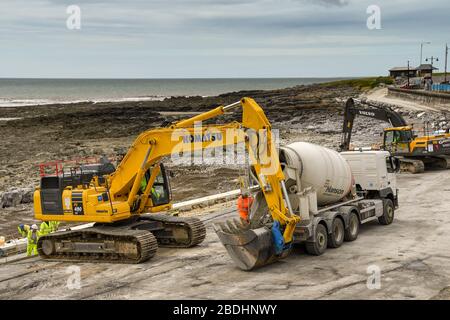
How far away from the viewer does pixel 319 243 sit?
17.2 m

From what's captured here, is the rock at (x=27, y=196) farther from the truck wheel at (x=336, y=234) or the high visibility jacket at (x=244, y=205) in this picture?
the truck wheel at (x=336, y=234)

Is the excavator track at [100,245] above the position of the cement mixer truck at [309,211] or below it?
below

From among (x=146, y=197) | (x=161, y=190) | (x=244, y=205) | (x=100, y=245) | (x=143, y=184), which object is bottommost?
(x=100, y=245)

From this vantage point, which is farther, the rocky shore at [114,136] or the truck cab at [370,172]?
the rocky shore at [114,136]

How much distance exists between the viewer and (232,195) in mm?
27250

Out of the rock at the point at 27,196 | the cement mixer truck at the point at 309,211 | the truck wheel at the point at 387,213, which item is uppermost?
the cement mixer truck at the point at 309,211

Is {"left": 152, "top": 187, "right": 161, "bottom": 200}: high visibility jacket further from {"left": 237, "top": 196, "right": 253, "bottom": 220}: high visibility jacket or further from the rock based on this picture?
the rock

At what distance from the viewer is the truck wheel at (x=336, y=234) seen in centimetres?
1791

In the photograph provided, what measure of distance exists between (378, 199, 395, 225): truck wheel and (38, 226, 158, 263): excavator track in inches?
328

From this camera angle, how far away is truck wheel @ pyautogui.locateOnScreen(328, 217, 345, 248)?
→ 17.9 m

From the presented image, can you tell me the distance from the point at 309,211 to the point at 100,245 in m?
5.83

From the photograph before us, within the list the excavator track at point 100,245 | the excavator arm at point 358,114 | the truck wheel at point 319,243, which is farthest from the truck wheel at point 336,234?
the excavator arm at point 358,114

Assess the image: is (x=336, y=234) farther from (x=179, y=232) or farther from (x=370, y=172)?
(x=179, y=232)

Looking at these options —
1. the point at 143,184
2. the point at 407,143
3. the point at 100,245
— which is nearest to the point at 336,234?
the point at 143,184
